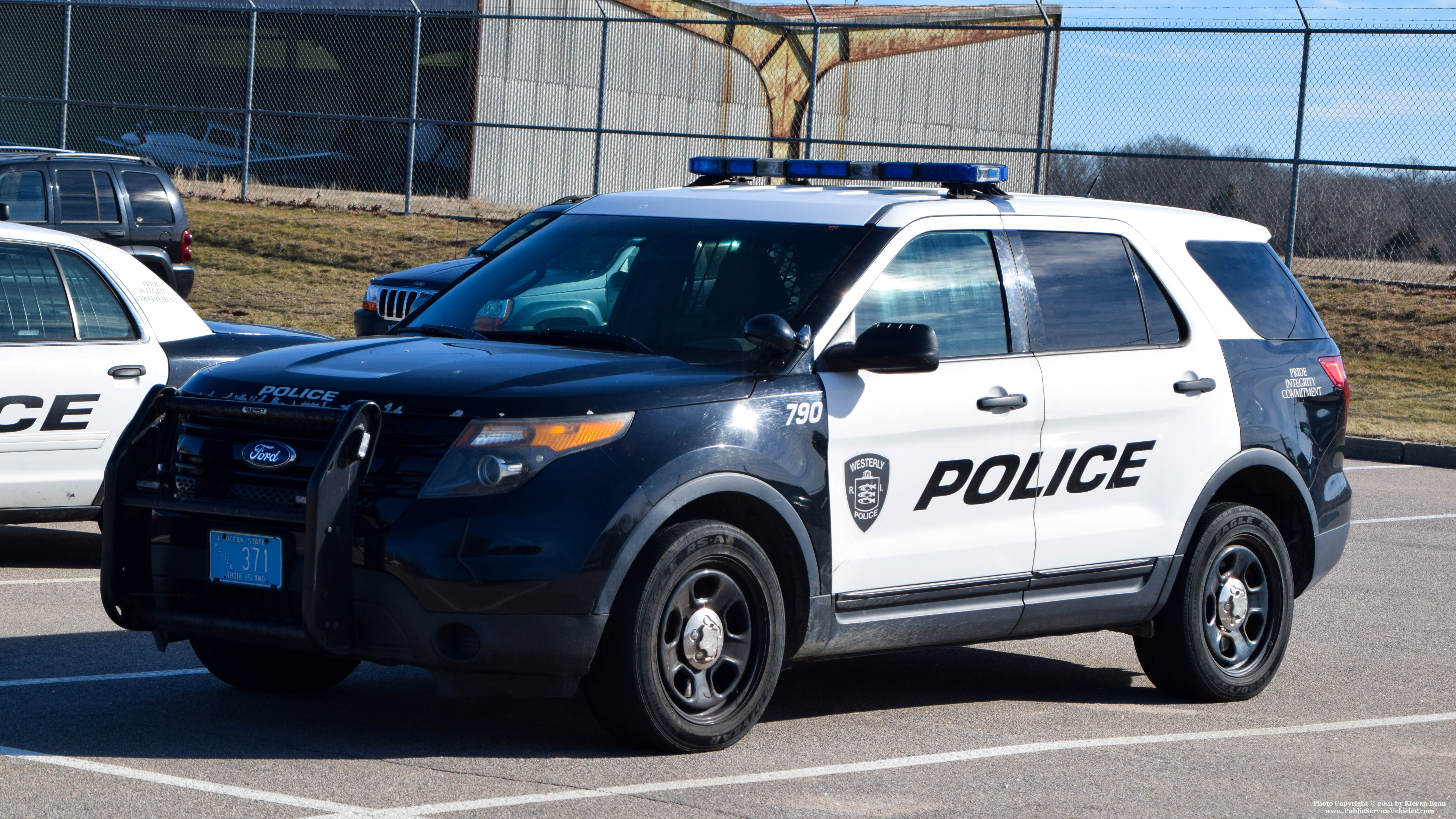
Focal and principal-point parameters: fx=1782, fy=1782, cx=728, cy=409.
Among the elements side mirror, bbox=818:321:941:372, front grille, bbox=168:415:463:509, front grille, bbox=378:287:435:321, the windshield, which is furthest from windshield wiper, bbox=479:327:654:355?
front grille, bbox=378:287:435:321

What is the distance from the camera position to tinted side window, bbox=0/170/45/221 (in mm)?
A: 16516

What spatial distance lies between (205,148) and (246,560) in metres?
31.0

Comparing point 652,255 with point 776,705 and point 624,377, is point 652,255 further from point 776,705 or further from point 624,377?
point 776,705

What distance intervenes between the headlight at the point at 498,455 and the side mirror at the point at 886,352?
3.32 feet

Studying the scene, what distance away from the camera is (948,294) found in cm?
618

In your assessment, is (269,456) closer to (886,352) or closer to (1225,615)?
(886,352)

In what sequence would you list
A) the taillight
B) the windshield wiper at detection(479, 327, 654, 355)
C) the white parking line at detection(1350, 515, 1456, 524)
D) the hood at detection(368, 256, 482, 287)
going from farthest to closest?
the hood at detection(368, 256, 482, 287), the white parking line at detection(1350, 515, 1456, 524), the taillight, the windshield wiper at detection(479, 327, 654, 355)

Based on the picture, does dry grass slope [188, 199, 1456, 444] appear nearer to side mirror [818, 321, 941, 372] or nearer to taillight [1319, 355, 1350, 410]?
taillight [1319, 355, 1350, 410]

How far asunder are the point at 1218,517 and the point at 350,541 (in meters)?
3.41

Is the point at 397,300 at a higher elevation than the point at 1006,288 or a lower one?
lower

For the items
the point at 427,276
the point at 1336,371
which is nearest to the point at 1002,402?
the point at 1336,371

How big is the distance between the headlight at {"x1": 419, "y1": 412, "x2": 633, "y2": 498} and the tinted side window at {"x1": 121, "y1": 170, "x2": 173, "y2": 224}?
43.2ft

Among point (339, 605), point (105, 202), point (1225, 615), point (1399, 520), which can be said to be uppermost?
point (105, 202)

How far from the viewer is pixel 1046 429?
622 cm
